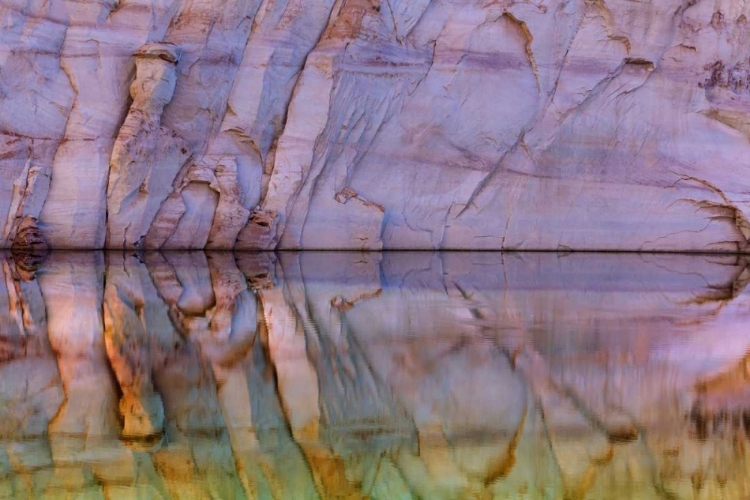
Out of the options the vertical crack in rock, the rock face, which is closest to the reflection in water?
the vertical crack in rock

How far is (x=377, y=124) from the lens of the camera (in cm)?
1245

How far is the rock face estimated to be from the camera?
1150 cm

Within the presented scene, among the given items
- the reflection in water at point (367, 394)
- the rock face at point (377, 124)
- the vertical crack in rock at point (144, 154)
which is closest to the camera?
the reflection in water at point (367, 394)

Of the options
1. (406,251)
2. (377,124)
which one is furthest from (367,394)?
(406,251)

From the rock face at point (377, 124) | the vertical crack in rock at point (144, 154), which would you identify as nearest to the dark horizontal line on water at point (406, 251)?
the rock face at point (377, 124)

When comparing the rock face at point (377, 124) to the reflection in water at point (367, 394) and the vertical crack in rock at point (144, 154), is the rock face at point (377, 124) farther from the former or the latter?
A: the reflection in water at point (367, 394)

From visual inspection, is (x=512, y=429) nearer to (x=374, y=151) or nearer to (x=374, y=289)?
(x=374, y=289)

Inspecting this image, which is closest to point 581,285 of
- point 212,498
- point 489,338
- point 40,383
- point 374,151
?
point 489,338

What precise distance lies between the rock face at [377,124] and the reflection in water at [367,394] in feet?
13.9

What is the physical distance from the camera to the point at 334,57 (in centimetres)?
1195

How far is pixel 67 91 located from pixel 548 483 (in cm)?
966

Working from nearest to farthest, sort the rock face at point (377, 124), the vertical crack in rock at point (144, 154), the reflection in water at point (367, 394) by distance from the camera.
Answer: the reflection in water at point (367, 394) < the vertical crack in rock at point (144, 154) < the rock face at point (377, 124)

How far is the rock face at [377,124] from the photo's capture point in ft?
37.7

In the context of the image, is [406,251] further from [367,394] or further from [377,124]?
[367,394]
